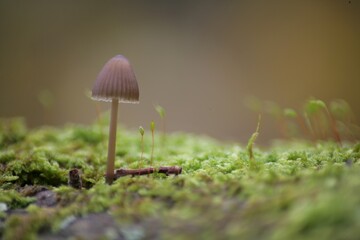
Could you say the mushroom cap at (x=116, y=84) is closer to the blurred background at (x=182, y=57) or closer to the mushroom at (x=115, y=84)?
the mushroom at (x=115, y=84)

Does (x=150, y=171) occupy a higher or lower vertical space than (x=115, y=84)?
lower

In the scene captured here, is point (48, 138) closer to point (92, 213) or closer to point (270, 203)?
point (92, 213)

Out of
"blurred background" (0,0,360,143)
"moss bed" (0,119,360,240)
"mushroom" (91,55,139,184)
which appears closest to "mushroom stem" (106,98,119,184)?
"mushroom" (91,55,139,184)

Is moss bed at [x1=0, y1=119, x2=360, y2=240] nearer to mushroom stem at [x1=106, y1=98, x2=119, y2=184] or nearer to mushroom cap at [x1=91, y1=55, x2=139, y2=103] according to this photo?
mushroom stem at [x1=106, y1=98, x2=119, y2=184]

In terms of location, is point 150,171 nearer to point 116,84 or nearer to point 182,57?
point 116,84

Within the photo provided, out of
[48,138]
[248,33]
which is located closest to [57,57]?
[248,33]

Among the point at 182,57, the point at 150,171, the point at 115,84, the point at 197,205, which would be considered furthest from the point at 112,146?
the point at 182,57
